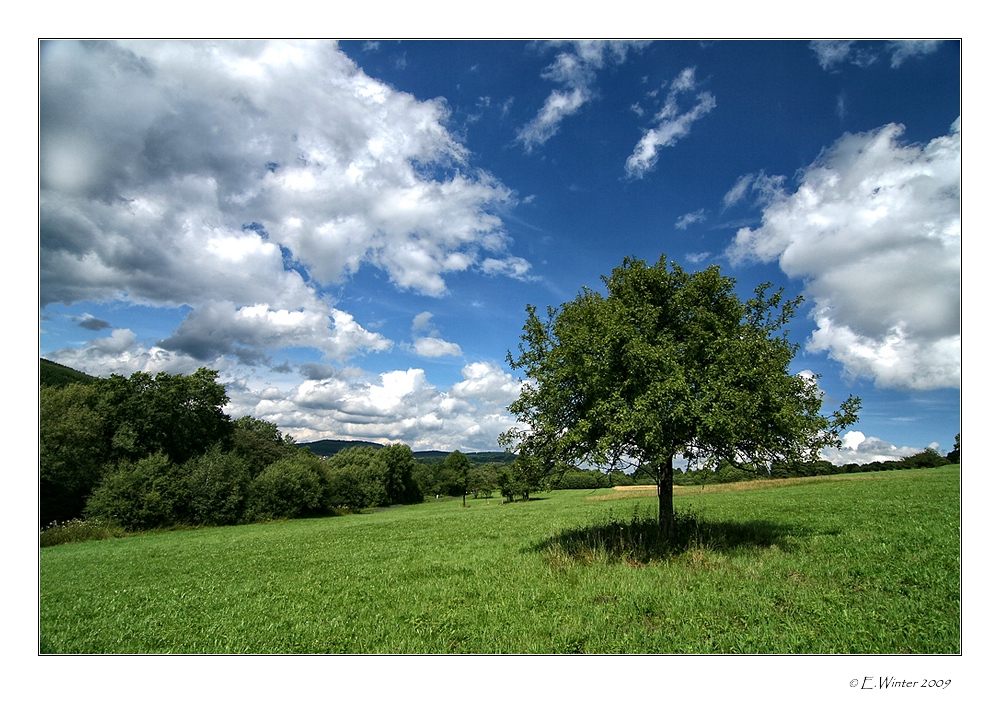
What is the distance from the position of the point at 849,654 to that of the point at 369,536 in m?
21.8

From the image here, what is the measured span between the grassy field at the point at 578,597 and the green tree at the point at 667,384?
2503mm

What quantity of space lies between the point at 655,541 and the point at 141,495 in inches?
1627

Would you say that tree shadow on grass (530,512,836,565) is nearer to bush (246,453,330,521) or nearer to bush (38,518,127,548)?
bush (38,518,127,548)

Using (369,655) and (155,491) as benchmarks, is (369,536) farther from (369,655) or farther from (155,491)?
(155,491)

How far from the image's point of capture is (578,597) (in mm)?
8406

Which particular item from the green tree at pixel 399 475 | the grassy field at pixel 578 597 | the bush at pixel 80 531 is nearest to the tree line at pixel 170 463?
the bush at pixel 80 531

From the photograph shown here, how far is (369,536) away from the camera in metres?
23.4

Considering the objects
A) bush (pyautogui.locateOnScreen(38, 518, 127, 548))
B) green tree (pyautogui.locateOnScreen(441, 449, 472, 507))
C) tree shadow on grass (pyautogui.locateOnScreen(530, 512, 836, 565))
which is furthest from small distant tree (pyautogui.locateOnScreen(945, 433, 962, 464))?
green tree (pyautogui.locateOnScreen(441, 449, 472, 507))

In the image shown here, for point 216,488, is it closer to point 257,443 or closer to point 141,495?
point 141,495

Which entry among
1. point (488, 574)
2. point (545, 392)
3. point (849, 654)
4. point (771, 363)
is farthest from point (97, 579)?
point (771, 363)

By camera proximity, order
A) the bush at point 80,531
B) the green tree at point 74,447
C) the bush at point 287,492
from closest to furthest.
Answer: the bush at point 80,531, the green tree at point 74,447, the bush at point 287,492

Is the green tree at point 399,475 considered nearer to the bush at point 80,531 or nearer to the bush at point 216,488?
the bush at point 216,488

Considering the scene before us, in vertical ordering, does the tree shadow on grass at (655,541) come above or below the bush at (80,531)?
above

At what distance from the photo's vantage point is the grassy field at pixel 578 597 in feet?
22.4
